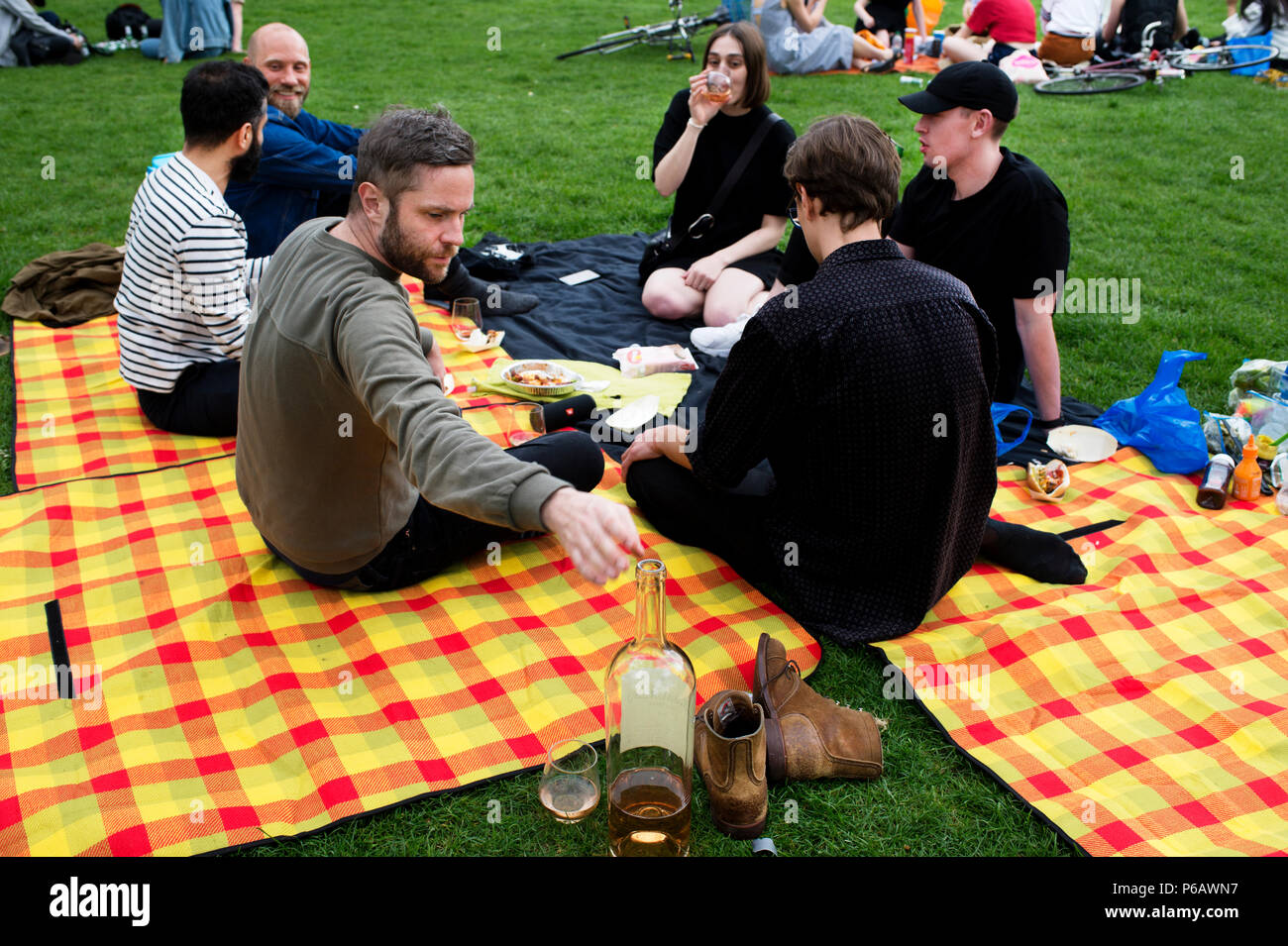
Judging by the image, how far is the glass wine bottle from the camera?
262 centimetres

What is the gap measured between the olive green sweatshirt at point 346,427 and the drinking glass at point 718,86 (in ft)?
9.64

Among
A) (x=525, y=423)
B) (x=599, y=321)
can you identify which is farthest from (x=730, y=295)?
(x=525, y=423)

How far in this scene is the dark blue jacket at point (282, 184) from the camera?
5688mm

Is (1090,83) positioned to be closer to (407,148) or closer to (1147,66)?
(1147,66)

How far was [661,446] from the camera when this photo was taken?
3.90m

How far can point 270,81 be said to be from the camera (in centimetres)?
604

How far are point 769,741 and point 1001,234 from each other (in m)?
2.87

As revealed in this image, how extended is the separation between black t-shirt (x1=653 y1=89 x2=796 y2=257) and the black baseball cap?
1600mm

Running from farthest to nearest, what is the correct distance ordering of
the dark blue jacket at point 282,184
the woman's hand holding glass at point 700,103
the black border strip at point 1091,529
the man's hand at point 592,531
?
the woman's hand holding glass at point 700,103 < the dark blue jacket at point 282,184 < the black border strip at point 1091,529 < the man's hand at point 592,531

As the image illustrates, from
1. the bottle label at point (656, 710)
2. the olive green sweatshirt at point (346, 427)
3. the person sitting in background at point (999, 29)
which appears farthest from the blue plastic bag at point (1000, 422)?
the person sitting in background at point (999, 29)

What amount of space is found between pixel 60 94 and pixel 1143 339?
39.8 ft

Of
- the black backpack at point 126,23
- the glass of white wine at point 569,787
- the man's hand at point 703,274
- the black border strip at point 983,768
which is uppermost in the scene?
the black backpack at point 126,23

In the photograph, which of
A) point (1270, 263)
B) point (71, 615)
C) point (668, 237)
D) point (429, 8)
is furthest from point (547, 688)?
point (429, 8)

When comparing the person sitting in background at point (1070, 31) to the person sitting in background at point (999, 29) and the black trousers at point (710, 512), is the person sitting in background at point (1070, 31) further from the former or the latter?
the black trousers at point (710, 512)
